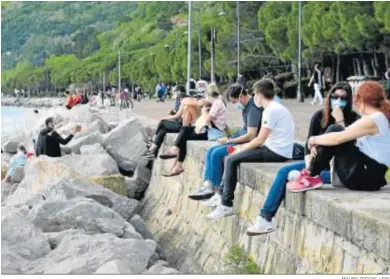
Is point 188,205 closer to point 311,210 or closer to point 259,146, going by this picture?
point 259,146

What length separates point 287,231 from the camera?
29.7ft

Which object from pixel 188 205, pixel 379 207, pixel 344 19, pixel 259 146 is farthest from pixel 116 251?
pixel 344 19

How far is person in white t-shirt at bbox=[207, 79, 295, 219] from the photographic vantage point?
1017 centimetres

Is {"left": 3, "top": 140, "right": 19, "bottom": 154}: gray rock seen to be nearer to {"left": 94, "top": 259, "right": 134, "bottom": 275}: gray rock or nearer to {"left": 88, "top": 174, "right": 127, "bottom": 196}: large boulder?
{"left": 88, "top": 174, "right": 127, "bottom": 196}: large boulder

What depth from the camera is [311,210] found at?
8258mm

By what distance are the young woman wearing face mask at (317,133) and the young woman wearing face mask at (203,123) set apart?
5.29 metres

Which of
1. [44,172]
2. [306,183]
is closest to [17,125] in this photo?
[44,172]

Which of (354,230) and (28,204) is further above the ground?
(354,230)

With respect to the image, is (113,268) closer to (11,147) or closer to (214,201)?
(214,201)

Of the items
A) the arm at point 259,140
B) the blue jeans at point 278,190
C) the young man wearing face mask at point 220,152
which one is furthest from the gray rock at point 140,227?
the blue jeans at point 278,190

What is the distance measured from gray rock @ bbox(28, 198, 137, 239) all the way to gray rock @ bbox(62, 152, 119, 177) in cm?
627

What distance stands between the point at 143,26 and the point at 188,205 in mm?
157732

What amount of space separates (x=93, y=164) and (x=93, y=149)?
109cm
